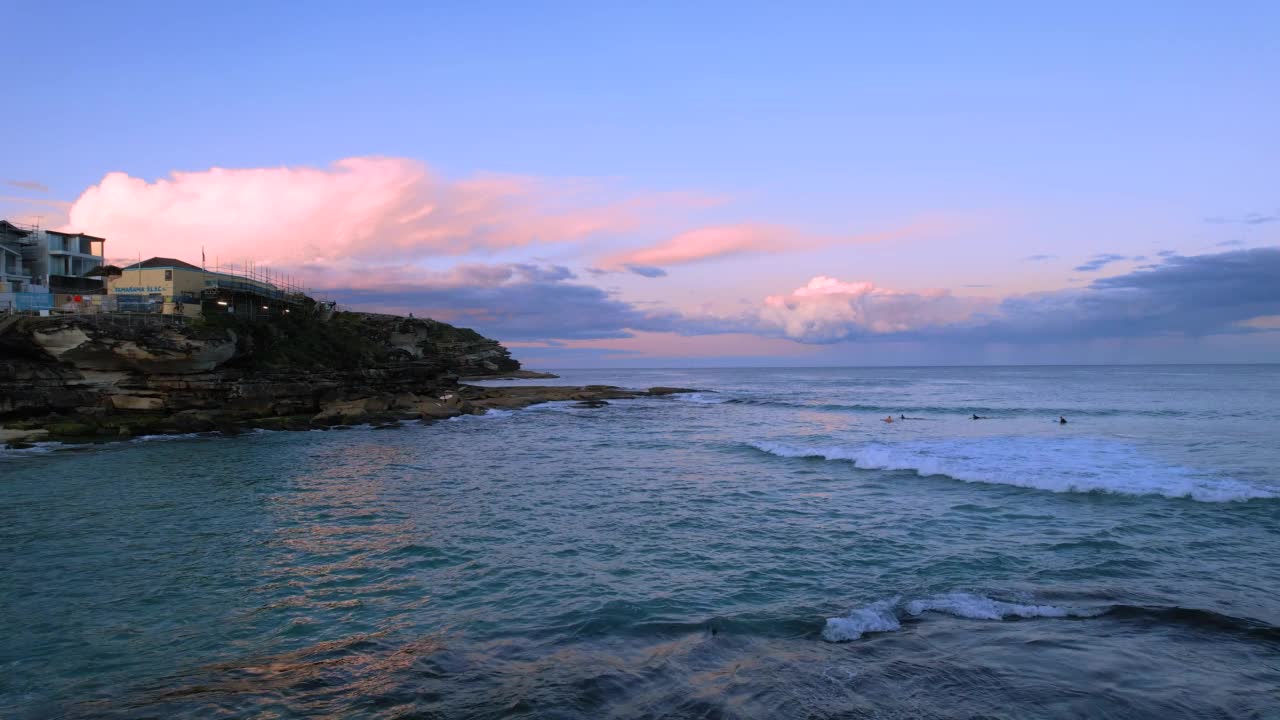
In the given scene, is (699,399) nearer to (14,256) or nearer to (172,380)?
(172,380)

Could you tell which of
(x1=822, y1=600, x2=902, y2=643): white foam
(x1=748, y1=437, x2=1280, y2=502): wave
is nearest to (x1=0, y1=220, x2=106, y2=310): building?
(x1=748, y1=437, x2=1280, y2=502): wave

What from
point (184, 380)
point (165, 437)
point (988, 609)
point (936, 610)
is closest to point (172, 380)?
point (184, 380)

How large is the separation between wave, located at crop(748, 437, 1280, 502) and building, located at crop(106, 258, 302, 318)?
4214 centimetres

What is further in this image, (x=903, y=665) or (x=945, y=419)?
(x=945, y=419)

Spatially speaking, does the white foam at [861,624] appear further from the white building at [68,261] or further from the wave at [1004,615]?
the white building at [68,261]

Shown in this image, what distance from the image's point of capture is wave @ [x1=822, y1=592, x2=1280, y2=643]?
936 centimetres

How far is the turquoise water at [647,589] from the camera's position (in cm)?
767

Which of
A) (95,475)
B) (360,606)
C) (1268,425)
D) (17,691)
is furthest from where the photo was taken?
(1268,425)

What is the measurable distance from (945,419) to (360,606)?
4490 cm

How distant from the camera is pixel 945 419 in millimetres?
46625

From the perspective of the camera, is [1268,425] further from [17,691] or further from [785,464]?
[17,691]

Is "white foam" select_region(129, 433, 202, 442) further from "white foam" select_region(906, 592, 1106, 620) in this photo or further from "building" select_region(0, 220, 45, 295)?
"white foam" select_region(906, 592, 1106, 620)

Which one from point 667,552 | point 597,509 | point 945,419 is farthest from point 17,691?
point 945,419

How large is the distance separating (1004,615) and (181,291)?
55.6 meters
